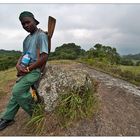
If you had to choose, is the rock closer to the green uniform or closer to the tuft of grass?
the tuft of grass

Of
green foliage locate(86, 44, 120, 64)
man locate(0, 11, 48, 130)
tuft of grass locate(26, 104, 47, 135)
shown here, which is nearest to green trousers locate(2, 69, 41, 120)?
man locate(0, 11, 48, 130)

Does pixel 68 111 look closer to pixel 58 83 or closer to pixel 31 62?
pixel 58 83

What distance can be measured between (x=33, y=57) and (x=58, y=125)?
125 centimetres

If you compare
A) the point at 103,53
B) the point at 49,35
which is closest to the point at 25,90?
the point at 49,35

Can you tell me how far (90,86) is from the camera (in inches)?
242

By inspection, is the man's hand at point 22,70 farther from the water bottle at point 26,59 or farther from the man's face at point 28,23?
the man's face at point 28,23

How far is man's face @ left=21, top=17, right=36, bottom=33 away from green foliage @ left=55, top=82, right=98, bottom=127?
128 centimetres

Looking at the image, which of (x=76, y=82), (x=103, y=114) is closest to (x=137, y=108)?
(x=103, y=114)

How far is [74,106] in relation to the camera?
5.74 m

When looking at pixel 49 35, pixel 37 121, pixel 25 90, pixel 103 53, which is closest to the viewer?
pixel 37 121

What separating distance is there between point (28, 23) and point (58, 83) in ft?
3.84

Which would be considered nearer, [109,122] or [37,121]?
A: [37,121]

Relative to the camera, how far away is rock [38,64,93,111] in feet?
19.5

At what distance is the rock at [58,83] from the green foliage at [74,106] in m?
0.09
